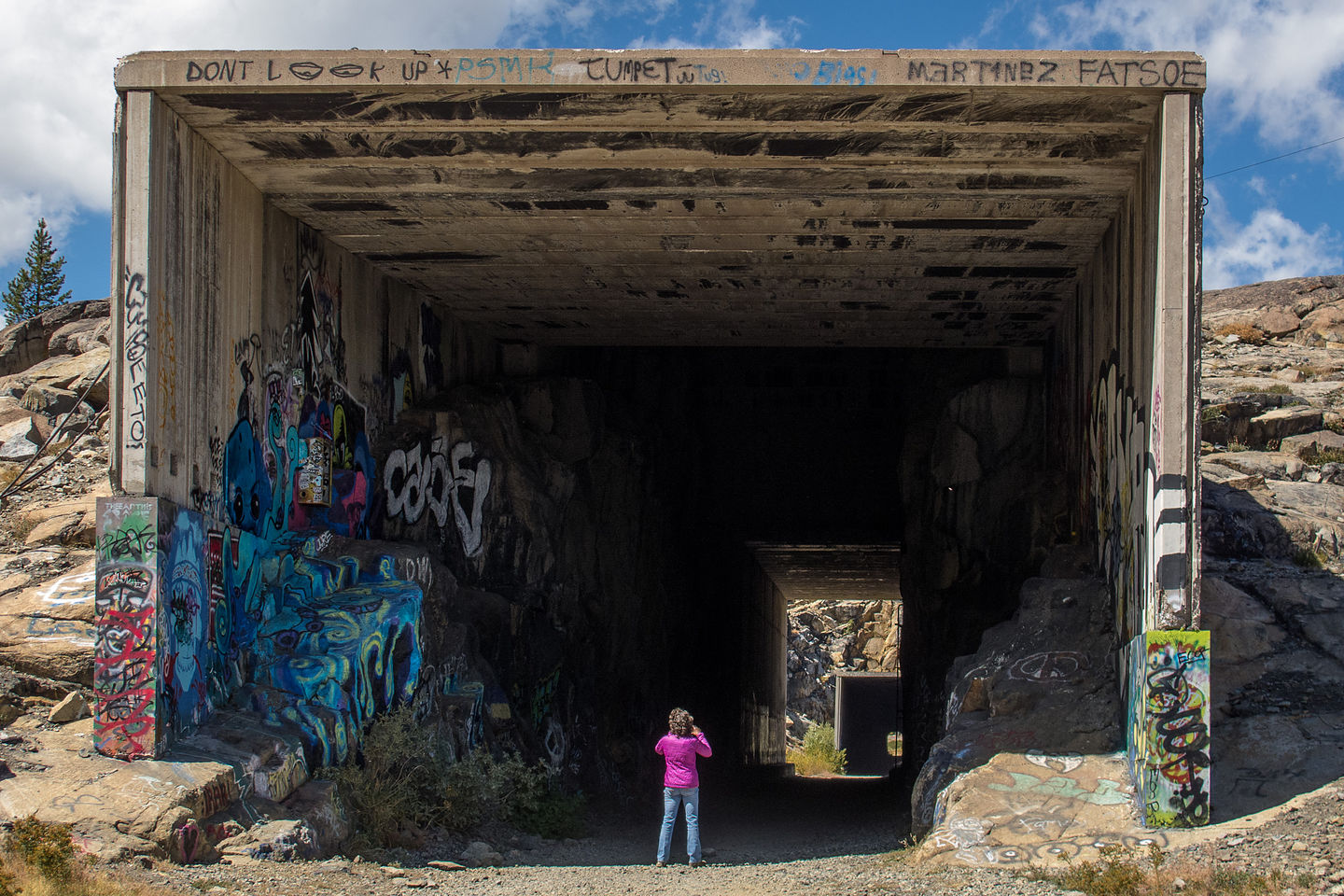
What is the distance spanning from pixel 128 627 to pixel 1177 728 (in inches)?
315

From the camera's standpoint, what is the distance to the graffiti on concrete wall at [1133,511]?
9469 millimetres

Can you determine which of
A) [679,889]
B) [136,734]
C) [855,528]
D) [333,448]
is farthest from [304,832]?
[855,528]

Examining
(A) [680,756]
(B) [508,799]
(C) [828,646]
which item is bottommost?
(C) [828,646]

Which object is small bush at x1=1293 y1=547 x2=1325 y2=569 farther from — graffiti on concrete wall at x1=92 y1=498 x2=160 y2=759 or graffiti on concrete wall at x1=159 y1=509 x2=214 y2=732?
graffiti on concrete wall at x1=92 y1=498 x2=160 y2=759

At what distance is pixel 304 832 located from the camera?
9.33m

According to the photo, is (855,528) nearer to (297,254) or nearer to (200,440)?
(297,254)

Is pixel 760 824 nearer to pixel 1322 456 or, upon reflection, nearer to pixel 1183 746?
pixel 1322 456

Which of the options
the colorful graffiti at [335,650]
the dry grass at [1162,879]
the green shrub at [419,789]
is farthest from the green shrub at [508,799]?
the dry grass at [1162,879]

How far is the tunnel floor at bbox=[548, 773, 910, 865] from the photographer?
12.4 metres

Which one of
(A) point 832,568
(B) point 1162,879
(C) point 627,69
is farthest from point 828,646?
(B) point 1162,879

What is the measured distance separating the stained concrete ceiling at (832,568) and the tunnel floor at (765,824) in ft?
17.9

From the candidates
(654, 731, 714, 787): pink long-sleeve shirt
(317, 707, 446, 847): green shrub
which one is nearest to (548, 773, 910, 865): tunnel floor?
(654, 731, 714, 787): pink long-sleeve shirt

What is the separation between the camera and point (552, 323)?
1747cm

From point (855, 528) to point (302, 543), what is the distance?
15.2 metres
